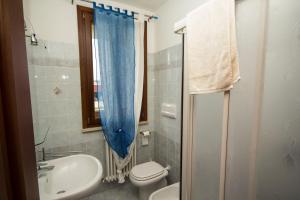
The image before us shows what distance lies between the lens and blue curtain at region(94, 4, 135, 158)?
1774mm

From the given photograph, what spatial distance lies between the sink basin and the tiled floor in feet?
2.68

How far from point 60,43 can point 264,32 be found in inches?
72.5

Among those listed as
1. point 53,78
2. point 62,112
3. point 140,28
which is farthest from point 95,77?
point 140,28

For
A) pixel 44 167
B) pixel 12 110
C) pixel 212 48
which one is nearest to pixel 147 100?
pixel 44 167

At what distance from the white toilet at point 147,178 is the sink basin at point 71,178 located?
2.01 ft

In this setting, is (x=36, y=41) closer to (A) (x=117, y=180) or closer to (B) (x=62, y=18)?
(B) (x=62, y=18)

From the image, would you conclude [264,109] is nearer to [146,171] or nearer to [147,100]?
[146,171]

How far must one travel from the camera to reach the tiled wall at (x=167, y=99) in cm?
182

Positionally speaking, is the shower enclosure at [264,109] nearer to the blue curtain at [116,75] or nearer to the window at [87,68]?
the blue curtain at [116,75]

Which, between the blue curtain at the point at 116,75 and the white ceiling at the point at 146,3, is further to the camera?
the white ceiling at the point at 146,3

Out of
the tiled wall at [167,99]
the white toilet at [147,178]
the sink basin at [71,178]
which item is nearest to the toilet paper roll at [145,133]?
the tiled wall at [167,99]

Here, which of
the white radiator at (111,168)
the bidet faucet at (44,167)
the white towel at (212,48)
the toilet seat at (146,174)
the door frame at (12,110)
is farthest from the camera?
the white radiator at (111,168)

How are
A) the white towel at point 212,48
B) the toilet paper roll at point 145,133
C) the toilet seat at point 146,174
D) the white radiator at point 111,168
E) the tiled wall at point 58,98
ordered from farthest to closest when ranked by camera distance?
the toilet paper roll at point 145,133 → the white radiator at point 111,168 → the toilet seat at point 146,174 → the tiled wall at point 58,98 → the white towel at point 212,48

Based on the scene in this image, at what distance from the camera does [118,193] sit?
2.03 m
